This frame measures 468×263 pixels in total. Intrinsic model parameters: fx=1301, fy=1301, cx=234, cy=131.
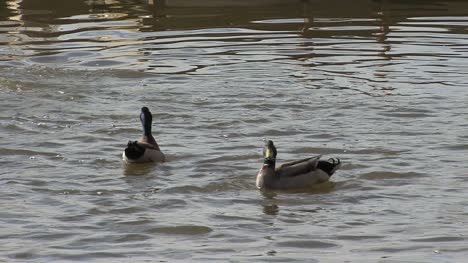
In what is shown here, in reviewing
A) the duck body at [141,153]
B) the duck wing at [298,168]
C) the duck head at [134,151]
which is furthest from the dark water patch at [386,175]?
the duck head at [134,151]

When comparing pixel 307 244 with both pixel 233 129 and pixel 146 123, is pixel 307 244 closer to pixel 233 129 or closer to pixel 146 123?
pixel 146 123

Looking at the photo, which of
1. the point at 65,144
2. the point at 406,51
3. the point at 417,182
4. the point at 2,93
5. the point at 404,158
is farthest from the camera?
the point at 406,51

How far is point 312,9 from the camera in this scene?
28859 millimetres

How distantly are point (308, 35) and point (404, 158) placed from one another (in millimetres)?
10121

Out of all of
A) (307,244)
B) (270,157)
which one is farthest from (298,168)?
(307,244)

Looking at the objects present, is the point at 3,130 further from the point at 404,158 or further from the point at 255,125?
the point at 404,158

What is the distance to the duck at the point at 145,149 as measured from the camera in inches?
612

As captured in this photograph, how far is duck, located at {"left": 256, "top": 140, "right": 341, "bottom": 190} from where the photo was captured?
14.3 m

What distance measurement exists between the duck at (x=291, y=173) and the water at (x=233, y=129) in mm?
134

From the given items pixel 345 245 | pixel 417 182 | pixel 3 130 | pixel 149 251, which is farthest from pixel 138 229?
pixel 3 130

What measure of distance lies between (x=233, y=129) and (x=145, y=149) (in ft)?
6.98

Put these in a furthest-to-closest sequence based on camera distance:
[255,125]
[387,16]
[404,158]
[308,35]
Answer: [387,16] < [308,35] < [255,125] < [404,158]

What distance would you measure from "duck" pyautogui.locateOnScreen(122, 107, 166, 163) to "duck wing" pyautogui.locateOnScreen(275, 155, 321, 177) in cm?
188

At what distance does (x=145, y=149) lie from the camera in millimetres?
15672
